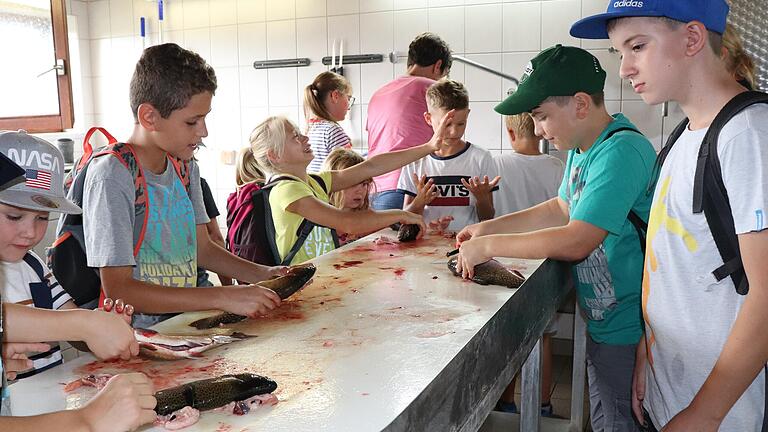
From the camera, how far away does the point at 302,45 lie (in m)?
4.96

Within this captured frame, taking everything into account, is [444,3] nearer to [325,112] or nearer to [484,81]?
[484,81]

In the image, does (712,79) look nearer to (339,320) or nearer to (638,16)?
(638,16)

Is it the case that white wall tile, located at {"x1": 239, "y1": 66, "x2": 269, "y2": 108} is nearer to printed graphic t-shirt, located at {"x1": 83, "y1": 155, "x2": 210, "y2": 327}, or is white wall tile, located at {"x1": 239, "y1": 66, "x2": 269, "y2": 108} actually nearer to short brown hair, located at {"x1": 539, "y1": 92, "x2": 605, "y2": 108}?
printed graphic t-shirt, located at {"x1": 83, "y1": 155, "x2": 210, "y2": 327}

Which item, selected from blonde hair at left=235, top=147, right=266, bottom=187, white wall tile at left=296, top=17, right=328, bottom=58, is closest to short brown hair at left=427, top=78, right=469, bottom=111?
blonde hair at left=235, top=147, right=266, bottom=187

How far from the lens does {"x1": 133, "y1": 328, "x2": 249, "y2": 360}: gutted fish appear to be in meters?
1.34

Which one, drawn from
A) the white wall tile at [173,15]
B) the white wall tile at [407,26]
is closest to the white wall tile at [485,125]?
the white wall tile at [407,26]

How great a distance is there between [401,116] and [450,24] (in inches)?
46.7

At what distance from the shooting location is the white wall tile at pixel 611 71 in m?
4.01

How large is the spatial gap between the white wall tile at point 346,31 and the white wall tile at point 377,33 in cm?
4

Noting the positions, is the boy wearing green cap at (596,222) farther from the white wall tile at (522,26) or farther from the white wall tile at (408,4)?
the white wall tile at (408,4)

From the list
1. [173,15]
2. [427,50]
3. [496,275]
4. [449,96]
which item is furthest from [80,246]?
[173,15]

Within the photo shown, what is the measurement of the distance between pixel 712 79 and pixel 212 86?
52.0 inches

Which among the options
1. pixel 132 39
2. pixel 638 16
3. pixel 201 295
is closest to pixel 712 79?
pixel 638 16

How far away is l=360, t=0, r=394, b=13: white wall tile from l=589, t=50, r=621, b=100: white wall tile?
141 centimetres
